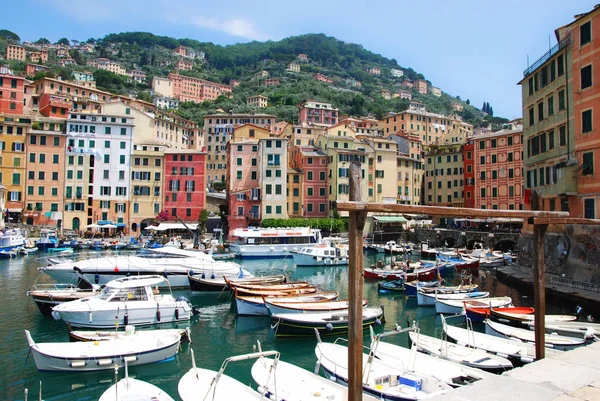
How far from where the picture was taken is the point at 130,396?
11734 mm

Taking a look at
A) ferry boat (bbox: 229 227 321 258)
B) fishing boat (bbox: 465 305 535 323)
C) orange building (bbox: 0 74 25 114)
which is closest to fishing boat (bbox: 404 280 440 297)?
fishing boat (bbox: 465 305 535 323)

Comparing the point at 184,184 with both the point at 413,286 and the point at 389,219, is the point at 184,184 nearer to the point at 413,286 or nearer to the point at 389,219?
the point at 389,219

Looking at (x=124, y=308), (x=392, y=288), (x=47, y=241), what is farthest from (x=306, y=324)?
(x=47, y=241)

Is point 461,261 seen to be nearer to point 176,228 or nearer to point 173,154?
point 176,228

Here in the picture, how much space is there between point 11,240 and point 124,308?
39.1 meters

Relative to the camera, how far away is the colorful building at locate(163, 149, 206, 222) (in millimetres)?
68125

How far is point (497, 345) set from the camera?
16.4 m

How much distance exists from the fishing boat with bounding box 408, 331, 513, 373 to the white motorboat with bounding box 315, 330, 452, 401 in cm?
108

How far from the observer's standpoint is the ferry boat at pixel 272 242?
5347 centimetres

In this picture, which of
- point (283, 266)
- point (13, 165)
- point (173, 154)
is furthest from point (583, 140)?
point (13, 165)

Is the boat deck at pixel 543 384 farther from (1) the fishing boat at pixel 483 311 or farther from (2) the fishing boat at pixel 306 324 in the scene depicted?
(1) the fishing boat at pixel 483 311

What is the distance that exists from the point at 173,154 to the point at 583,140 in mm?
55303

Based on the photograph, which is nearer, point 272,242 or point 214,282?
point 214,282

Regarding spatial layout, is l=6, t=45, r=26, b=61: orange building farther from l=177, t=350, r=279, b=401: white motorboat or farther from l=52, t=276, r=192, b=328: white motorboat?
l=177, t=350, r=279, b=401: white motorboat
